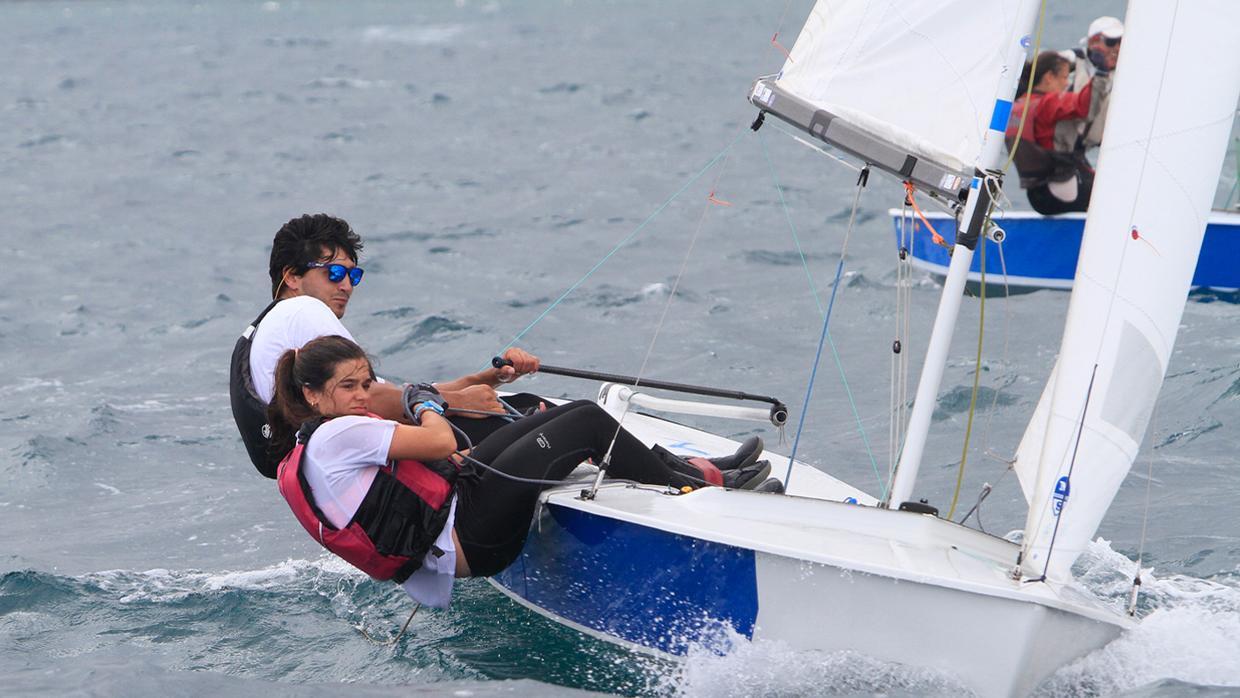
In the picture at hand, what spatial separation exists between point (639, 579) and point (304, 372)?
0.92 m

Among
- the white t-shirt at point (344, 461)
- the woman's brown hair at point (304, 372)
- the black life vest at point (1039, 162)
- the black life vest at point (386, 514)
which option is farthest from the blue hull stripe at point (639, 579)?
the black life vest at point (1039, 162)

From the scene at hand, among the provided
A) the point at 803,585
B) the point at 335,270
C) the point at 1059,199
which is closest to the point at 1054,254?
the point at 1059,199

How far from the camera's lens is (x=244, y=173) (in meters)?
12.8

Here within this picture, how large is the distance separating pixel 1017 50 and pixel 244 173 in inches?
399

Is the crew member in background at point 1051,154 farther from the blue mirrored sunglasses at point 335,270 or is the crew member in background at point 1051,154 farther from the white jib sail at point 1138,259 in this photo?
the blue mirrored sunglasses at point 335,270

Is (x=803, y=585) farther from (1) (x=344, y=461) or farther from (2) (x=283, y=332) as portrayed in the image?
(2) (x=283, y=332)

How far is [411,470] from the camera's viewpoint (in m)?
3.51

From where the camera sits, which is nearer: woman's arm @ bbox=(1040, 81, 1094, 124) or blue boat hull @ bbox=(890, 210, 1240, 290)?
blue boat hull @ bbox=(890, 210, 1240, 290)

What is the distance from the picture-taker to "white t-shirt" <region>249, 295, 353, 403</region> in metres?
3.75

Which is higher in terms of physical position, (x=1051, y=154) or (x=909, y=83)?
(x=1051, y=154)

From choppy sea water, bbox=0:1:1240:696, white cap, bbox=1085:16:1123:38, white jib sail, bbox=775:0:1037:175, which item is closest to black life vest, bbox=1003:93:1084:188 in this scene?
white cap, bbox=1085:16:1123:38

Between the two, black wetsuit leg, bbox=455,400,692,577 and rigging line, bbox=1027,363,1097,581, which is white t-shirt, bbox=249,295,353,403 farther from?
rigging line, bbox=1027,363,1097,581

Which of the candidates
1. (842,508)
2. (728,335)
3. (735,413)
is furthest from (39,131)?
(842,508)

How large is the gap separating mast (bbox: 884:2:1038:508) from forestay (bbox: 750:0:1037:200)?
0.01m
